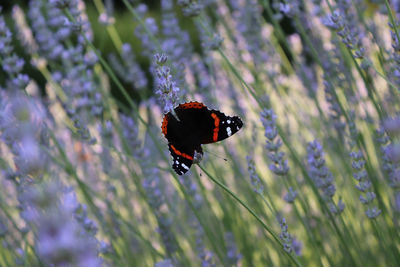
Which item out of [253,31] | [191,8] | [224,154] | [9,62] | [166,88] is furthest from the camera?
[253,31]

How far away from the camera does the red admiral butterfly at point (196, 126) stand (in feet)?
4.05

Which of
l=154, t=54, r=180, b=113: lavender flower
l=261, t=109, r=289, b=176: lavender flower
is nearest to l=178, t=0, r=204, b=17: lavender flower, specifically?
l=261, t=109, r=289, b=176: lavender flower

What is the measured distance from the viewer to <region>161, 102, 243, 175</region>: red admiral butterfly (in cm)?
123

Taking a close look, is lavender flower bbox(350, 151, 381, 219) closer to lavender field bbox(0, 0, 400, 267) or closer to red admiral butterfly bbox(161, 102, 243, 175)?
lavender field bbox(0, 0, 400, 267)

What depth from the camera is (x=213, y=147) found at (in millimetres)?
2381

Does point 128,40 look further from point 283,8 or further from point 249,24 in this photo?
point 283,8

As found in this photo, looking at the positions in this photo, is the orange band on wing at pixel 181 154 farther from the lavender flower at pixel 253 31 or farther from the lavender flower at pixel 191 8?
the lavender flower at pixel 253 31

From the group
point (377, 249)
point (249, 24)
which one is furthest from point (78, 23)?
point (377, 249)

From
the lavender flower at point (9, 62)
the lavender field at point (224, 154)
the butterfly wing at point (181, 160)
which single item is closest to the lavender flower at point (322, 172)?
the lavender field at point (224, 154)

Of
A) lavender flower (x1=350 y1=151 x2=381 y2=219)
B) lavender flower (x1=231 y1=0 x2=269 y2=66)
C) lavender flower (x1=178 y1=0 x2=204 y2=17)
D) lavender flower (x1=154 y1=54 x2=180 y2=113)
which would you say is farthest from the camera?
lavender flower (x1=231 y1=0 x2=269 y2=66)

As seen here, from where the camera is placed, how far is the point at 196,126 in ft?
4.21

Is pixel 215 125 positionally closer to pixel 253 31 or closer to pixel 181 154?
pixel 181 154

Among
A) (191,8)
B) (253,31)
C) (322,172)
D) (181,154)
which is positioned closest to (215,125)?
(181,154)

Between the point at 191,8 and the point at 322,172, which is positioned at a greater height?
the point at 191,8
